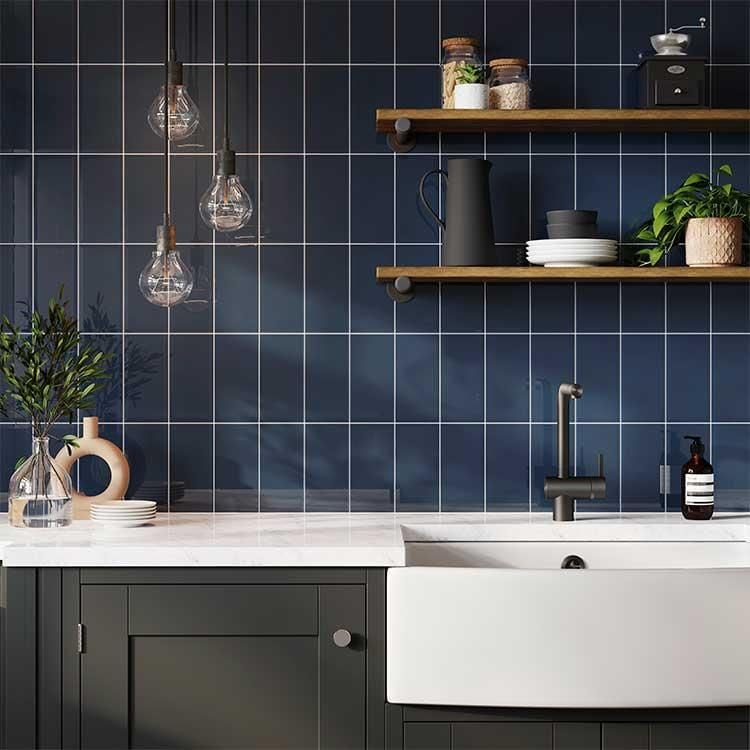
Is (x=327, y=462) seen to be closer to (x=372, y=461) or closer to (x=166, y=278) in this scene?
(x=372, y=461)

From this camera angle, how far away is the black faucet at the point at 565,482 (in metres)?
2.55

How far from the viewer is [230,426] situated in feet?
9.16

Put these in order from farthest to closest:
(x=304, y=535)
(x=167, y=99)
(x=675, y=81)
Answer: (x=675, y=81), (x=167, y=99), (x=304, y=535)

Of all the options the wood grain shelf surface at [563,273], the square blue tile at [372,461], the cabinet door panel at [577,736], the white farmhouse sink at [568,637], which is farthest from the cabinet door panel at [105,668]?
the wood grain shelf surface at [563,273]

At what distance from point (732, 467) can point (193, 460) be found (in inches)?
55.6

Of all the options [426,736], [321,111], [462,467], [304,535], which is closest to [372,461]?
[462,467]

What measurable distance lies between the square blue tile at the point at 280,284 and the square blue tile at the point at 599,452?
0.80m

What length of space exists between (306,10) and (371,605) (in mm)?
1560

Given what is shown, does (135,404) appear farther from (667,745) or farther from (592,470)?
(667,745)

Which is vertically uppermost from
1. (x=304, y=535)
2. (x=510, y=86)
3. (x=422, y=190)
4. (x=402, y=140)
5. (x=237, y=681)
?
(x=510, y=86)

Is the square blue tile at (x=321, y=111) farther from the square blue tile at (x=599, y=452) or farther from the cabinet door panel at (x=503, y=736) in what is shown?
the cabinet door panel at (x=503, y=736)

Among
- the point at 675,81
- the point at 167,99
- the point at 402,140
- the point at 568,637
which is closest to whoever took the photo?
the point at 568,637

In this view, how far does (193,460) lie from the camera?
9.16 feet

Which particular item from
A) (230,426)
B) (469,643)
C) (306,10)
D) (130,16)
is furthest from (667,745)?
(130,16)
